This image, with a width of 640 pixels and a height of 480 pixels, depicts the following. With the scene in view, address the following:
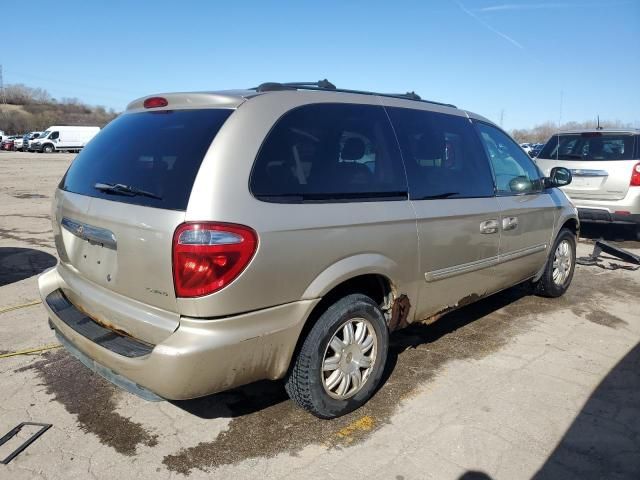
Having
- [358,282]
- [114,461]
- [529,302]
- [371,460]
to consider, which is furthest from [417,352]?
[114,461]

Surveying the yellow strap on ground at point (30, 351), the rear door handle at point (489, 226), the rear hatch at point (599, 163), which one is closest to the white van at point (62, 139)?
the rear hatch at point (599, 163)

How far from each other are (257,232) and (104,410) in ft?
5.32

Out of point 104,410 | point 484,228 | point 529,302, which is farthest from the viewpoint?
point 529,302

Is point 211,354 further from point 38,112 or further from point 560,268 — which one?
point 38,112

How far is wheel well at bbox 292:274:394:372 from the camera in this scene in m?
2.89

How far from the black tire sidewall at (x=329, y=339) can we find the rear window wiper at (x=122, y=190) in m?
1.12

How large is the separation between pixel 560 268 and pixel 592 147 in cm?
382

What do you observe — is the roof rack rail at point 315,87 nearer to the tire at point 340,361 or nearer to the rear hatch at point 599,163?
the tire at point 340,361

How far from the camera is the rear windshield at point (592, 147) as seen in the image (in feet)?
26.4

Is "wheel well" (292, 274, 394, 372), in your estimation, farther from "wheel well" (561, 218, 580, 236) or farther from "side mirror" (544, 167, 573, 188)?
"wheel well" (561, 218, 580, 236)

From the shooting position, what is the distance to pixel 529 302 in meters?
5.47

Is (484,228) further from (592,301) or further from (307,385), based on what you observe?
(592,301)

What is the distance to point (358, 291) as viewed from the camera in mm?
3217

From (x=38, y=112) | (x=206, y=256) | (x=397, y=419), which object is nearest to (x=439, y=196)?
(x=397, y=419)
